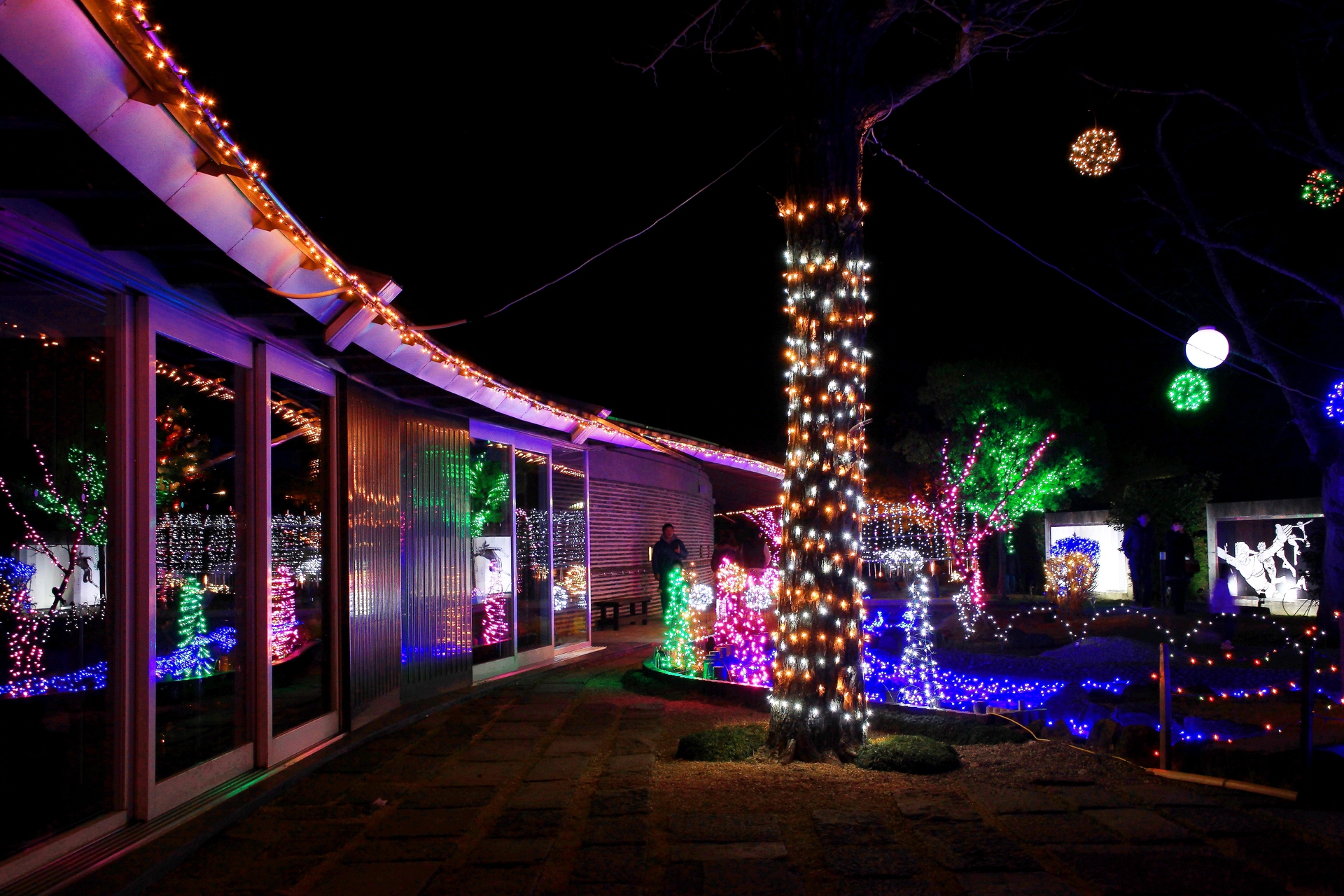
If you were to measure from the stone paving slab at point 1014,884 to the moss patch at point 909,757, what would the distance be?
5.80 ft

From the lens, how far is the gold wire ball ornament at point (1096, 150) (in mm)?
9875

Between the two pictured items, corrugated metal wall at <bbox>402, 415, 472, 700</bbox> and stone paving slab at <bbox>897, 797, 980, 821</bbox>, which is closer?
stone paving slab at <bbox>897, 797, 980, 821</bbox>

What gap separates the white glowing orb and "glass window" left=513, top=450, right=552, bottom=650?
24.1 feet

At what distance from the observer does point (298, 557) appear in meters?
7.10

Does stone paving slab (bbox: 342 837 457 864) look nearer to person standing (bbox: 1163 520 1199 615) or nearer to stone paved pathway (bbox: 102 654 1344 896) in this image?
stone paved pathway (bbox: 102 654 1344 896)

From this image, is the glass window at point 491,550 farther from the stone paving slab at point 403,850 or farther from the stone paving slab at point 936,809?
the stone paving slab at point 936,809

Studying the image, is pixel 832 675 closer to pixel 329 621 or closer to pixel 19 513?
pixel 329 621

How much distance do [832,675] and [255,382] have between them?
4110mm

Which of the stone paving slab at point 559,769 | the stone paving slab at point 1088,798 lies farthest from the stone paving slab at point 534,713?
the stone paving slab at point 1088,798

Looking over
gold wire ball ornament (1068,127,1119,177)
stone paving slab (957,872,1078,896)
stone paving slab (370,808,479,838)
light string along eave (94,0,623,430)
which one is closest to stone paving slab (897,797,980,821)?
stone paving slab (957,872,1078,896)

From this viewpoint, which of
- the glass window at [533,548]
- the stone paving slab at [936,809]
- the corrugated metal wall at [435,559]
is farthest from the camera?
the glass window at [533,548]

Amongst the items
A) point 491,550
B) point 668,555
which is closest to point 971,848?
point 491,550

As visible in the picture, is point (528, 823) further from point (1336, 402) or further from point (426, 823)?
point (1336, 402)

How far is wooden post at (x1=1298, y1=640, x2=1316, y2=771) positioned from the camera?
5.16 m
